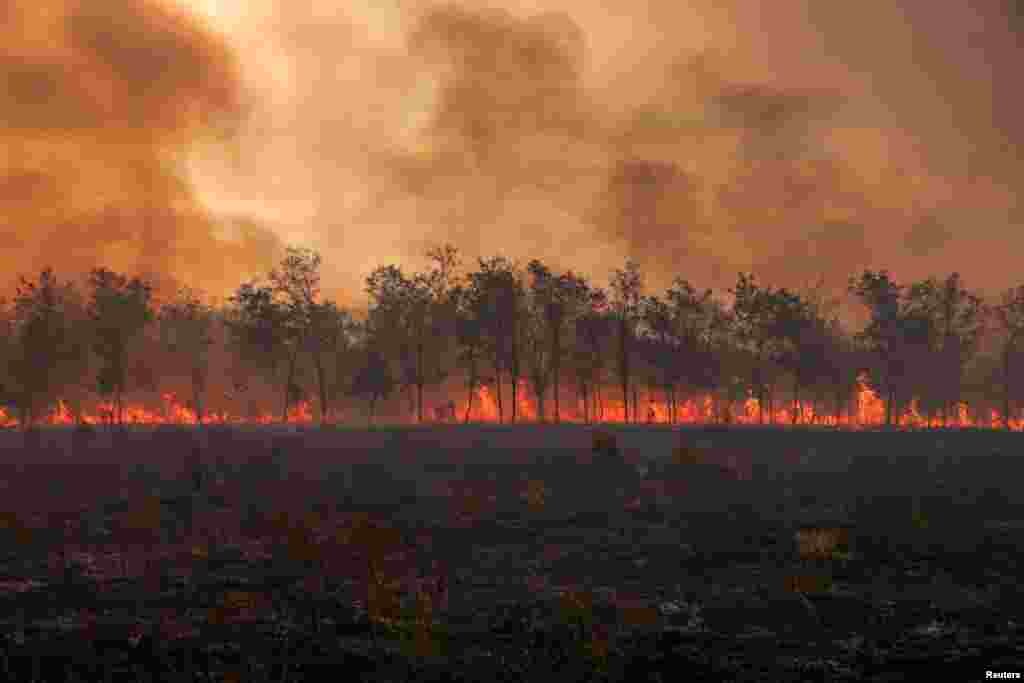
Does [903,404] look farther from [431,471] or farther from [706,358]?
[431,471]

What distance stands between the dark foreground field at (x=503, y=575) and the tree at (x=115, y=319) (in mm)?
60048

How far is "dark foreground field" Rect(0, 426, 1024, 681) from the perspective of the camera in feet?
60.1

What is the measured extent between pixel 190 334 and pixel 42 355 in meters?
35.7

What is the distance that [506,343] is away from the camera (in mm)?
129500

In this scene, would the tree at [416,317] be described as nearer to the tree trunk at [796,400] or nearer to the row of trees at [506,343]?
the row of trees at [506,343]

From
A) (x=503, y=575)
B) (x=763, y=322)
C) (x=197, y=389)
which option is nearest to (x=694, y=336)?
(x=763, y=322)

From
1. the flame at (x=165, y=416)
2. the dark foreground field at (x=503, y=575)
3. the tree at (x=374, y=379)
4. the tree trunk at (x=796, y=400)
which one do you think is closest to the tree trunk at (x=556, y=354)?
the tree at (x=374, y=379)

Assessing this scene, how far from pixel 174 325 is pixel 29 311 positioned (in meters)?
27.1

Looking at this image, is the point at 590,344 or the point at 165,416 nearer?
the point at 590,344

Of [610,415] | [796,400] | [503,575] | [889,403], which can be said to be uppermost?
[796,400]

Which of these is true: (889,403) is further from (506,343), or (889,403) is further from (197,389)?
(197,389)

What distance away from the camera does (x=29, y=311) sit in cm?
12712

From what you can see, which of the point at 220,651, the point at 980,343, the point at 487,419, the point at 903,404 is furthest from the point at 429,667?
the point at 980,343

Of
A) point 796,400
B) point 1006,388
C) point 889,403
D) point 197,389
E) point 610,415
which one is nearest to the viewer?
point 796,400
